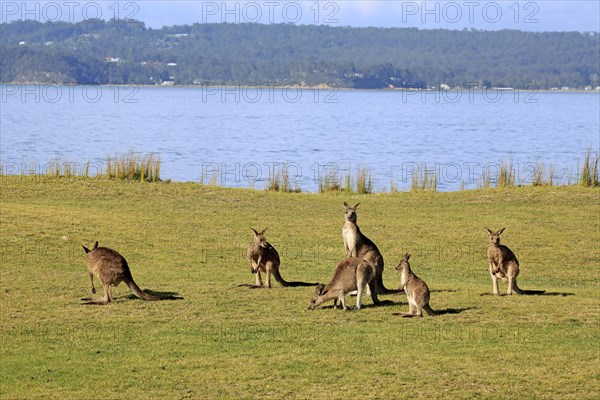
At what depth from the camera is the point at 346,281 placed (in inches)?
504

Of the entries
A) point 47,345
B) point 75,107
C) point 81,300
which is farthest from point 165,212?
point 75,107

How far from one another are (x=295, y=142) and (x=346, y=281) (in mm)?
59919

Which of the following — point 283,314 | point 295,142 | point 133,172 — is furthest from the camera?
point 295,142

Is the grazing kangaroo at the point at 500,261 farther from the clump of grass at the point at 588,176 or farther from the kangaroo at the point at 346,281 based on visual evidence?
the clump of grass at the point at 588,176

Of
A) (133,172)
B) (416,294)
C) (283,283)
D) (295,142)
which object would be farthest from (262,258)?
(295,142)

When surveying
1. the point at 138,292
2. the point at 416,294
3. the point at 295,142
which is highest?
the point at 416,294

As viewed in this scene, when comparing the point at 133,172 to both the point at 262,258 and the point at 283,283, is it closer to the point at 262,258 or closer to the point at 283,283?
the point at 283,283

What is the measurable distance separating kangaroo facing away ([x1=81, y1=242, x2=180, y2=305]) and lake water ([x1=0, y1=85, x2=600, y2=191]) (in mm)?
18063

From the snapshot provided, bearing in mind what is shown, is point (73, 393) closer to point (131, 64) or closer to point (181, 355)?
point (181, 355)

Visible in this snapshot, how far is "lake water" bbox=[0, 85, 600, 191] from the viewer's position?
165 ft

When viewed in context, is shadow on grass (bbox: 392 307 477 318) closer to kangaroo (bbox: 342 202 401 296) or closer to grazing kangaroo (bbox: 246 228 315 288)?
kangaroo (bbox: 342 202 401 296)

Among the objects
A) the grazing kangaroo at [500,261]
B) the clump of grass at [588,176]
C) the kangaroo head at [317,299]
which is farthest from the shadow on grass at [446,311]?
the clump of grass at [588,176]

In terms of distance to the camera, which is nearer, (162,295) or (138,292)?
(138,292)

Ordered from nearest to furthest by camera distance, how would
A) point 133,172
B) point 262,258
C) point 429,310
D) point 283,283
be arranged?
1. point 429,310
2. point 262,258
3. point 283,283
4. point 133,172
